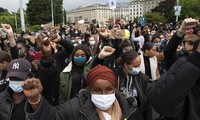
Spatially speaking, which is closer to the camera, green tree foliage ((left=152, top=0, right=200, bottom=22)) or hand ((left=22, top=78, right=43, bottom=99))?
hand ((left=22, top=78, right=43, bottom=99))

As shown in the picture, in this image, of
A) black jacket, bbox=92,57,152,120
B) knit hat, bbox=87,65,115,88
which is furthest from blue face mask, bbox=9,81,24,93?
black jacket, bbox=92,57,152,120

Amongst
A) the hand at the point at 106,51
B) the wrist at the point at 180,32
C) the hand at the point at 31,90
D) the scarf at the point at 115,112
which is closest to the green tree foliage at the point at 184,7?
the hand at the point at 106,51

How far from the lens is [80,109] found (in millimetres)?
2195

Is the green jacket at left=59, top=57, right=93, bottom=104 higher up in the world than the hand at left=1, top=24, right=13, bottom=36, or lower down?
lower down

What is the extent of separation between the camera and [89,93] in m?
2.37

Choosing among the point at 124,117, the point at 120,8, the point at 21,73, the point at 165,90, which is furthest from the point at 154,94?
the point at 120,8

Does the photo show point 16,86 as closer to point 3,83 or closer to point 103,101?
point 3,83

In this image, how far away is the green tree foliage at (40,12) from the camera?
58875 millimetres

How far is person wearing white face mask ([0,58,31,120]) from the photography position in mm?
2664

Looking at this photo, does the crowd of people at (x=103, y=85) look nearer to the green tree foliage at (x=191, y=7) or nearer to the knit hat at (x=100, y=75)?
the knit hat at (x=100, y=75)

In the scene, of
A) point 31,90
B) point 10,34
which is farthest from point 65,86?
point 31,90

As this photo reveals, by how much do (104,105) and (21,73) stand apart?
111 centimetres

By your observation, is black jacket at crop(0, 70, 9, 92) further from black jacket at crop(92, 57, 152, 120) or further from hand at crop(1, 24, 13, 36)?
black jacket at crop(92, 57, 152, 120)

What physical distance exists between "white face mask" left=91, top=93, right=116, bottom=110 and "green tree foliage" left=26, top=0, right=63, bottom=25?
191ft
